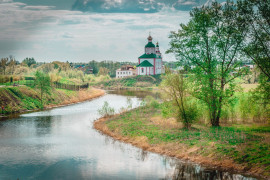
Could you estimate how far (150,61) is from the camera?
140000mm

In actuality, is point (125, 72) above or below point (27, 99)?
above

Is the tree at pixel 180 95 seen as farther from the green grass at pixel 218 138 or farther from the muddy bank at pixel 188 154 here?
the muddy bank at pixel 188 154

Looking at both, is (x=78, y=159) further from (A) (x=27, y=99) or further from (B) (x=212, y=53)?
(A) (x=27, y=99)

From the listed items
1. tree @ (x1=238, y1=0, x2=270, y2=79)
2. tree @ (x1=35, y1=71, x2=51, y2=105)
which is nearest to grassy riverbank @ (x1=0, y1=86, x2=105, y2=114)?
tree @ (x1=35, y1=71, x2=51, y2=105)

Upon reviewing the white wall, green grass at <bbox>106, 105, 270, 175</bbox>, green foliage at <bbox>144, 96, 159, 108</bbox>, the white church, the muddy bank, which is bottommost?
the muddy bank

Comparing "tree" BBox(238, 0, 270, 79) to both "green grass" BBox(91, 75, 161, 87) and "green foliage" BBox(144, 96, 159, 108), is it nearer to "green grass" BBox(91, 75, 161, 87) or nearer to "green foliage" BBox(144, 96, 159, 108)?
"green foliage" BBox(144, 96, 159, 108)

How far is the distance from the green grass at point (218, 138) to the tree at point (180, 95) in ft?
4.14

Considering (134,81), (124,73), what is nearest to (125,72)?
(124,73)

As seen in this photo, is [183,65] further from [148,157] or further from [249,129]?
[148,157]

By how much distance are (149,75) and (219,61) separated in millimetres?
106933

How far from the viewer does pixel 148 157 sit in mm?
24391

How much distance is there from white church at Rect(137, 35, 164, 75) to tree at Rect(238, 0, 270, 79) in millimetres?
111155

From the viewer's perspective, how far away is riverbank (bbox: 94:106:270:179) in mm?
19953

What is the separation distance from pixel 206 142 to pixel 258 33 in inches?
441
